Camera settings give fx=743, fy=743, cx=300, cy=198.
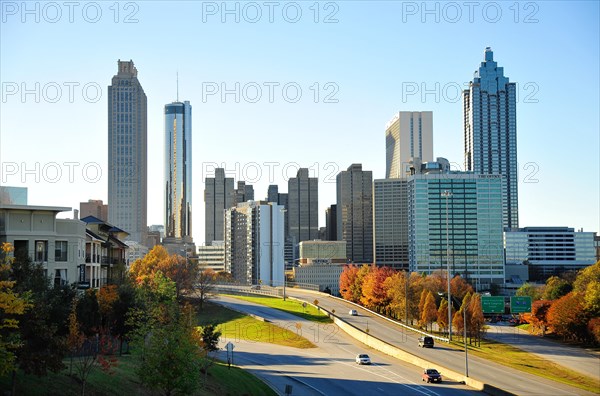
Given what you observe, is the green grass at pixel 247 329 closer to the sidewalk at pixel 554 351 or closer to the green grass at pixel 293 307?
the green grass at pixel 293 307

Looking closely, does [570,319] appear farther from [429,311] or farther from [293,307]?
[293,307]

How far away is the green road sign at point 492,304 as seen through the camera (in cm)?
9506

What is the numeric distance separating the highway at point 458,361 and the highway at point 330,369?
3.27m

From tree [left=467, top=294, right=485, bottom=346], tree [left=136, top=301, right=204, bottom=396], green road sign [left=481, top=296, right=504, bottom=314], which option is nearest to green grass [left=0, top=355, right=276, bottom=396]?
tree [left=136, top=301, right=204, bottom=396]

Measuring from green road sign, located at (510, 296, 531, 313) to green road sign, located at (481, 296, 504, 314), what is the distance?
279 inches

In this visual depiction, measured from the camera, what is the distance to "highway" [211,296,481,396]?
60812mm

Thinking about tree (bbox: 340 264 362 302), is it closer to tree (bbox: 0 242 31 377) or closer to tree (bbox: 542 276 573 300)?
tree (bbox: 542 276 573 300)

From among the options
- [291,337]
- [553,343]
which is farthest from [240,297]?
[553,343]

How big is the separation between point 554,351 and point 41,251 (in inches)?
2371

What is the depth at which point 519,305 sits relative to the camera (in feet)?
336

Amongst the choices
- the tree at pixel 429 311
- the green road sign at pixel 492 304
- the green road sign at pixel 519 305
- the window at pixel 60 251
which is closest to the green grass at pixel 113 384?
the window at pixel 60 251

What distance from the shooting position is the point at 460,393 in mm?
58531

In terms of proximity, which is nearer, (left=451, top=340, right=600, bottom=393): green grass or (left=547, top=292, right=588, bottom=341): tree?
(left=451, top=340, right=600, bottom=393): green grass

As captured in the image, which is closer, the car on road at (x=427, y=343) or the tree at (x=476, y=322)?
the car on road at (x=427, y=343)
